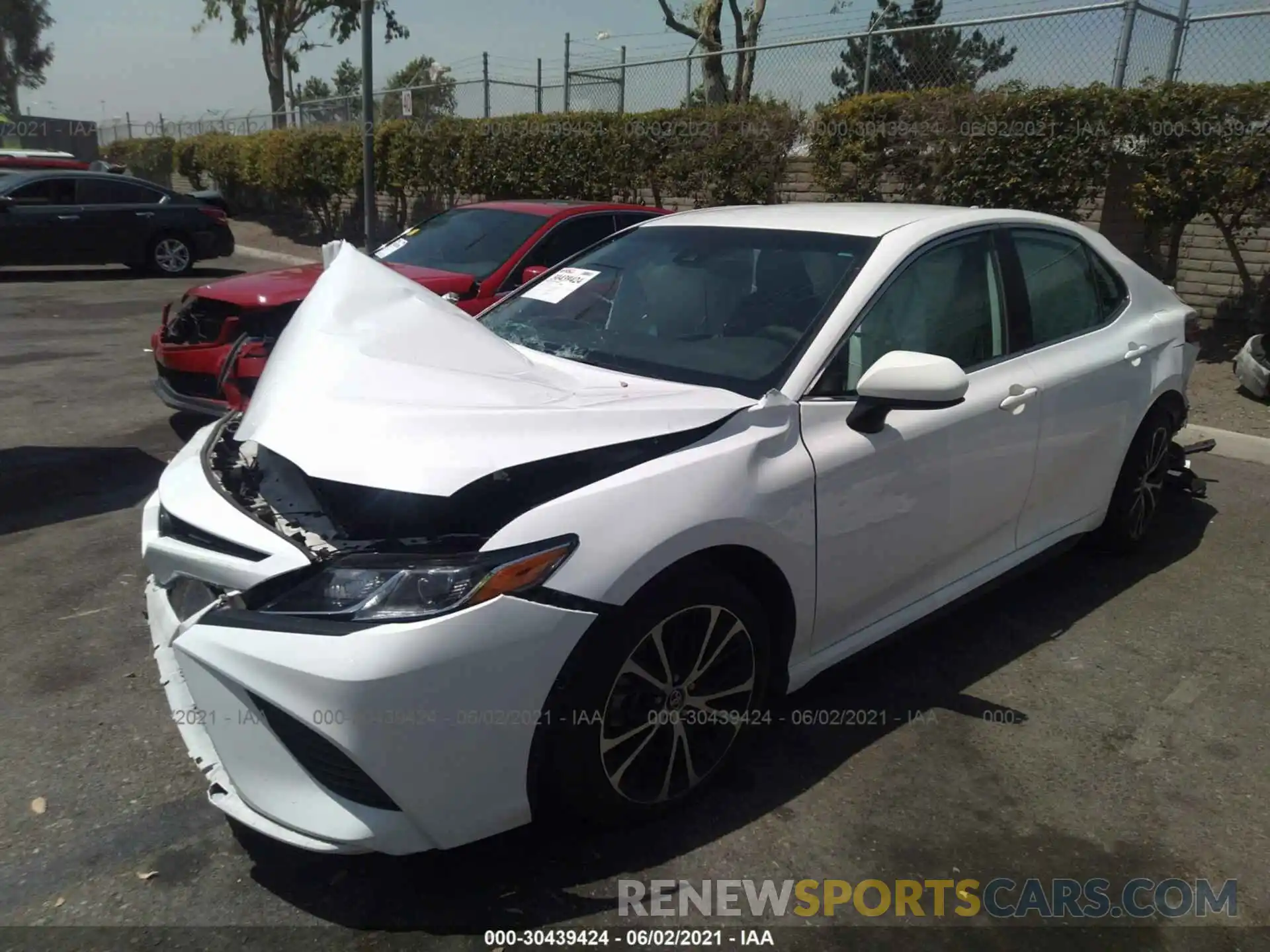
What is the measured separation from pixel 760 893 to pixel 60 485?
471cm

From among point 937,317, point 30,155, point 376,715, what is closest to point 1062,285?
point 937,317

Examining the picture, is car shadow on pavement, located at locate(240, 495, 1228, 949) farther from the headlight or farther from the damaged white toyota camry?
the headlight

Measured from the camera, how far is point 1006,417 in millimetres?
3488

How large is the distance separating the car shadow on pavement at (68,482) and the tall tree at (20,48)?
75162mm

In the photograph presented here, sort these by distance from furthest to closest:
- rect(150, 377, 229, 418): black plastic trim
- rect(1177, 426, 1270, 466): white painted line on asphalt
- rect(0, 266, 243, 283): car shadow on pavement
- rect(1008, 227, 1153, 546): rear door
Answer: rect(0, 266, 243, 283): car shadow on pavement → rect(1177, 426, 1270, 466): white painted line on asphalt → rect(150, 377, 229, 418): black plastic trim → rect(1008, 227, 1153, 546): rear door

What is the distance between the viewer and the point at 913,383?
9.21 ft

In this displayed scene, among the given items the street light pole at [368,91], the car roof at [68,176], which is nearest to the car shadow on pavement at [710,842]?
the street light pole at [368,91]

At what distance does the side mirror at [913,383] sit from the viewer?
2.81 metres

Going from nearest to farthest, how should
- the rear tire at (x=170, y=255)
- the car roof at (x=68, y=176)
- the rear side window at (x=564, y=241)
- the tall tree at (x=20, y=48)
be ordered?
the rear side window at (x=564, y=241)
the car roof at (x=68, y=176)
the rear tire at (x=170, y=255)
the tall tree at (x=20, y=48)

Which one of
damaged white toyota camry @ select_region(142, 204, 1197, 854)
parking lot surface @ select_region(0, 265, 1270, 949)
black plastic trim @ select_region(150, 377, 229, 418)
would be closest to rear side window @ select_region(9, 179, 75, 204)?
black plastic trim @ select_region(150, 377, 229, 418)

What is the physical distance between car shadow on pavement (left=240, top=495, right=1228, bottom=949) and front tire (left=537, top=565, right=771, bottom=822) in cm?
13

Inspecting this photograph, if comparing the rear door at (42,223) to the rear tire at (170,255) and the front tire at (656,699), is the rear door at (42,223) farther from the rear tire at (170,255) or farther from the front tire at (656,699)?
the front tire at (656,699)

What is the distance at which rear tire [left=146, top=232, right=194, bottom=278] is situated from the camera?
49.3 feet

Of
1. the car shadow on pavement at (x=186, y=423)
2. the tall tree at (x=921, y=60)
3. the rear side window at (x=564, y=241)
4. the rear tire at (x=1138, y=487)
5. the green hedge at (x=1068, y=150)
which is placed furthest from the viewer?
the tall tree at (x=921, y=60)
